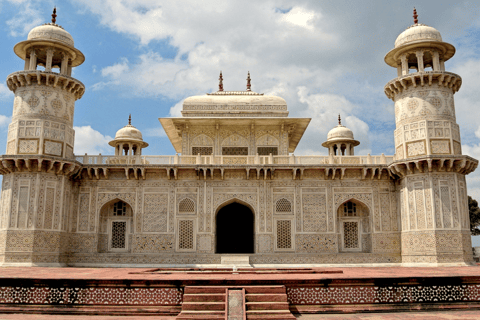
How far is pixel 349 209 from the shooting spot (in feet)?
66.8

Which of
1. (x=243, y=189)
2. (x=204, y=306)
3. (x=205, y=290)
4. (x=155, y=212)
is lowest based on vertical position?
(x=204, y=306)

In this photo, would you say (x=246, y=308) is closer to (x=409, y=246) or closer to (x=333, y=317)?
(x=333, y=317)

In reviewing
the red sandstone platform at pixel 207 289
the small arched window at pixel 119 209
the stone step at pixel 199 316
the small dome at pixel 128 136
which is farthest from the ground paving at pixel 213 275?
the small dome at pixel 128 136

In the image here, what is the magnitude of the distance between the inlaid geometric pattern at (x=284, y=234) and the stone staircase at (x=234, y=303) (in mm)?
11702

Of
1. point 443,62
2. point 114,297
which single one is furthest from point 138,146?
point 114,297

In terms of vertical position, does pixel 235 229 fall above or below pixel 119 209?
below

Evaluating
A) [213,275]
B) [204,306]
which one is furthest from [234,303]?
[213,275]

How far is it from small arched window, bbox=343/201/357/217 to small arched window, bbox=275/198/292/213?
2789 mm

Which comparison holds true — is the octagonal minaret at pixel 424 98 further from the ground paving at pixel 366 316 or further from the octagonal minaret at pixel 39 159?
the octagonal minaret at pixel 39 159

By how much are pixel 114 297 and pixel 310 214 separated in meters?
12.9

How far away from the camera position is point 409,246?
18.4 m

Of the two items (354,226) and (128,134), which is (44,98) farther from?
(354,226)

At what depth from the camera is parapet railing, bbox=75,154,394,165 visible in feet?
65.2

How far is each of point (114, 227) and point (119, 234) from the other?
412 millimetres
